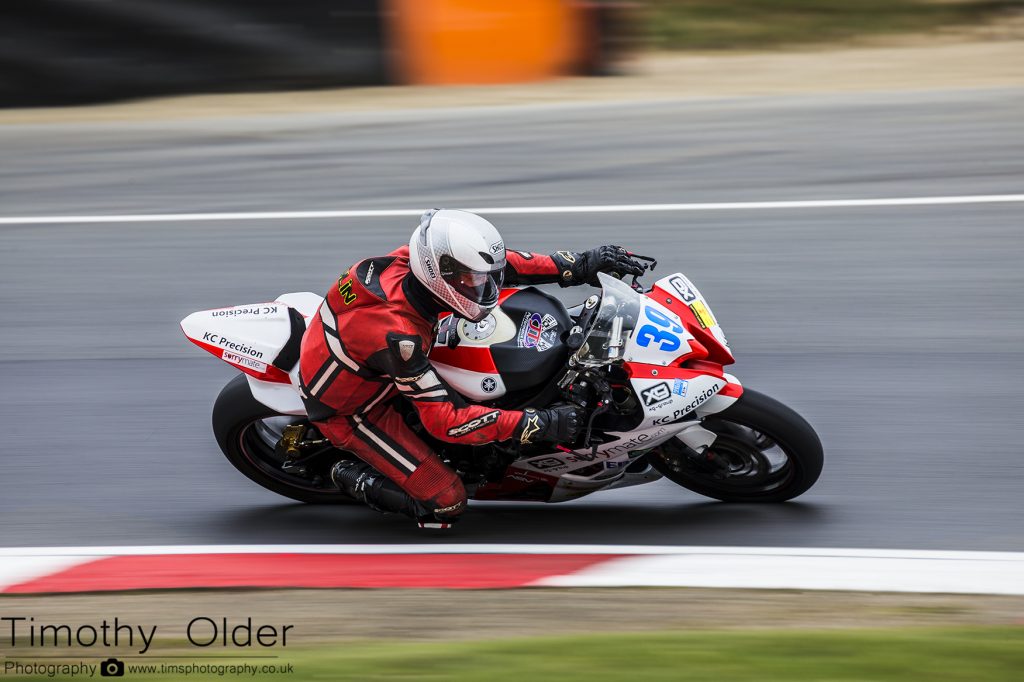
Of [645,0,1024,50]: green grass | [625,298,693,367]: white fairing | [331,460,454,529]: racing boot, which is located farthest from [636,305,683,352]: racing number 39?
[645,0,1024,50]: green grass

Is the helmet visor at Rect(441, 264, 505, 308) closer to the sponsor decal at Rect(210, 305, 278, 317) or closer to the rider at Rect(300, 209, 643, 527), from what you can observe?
the rider at Rect(300, 209, 643, 527)

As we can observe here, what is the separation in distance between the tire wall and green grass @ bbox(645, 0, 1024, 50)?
2281 mm

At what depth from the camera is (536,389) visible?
511 cm

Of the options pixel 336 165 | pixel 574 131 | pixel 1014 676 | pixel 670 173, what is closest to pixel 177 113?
pixel 336 165

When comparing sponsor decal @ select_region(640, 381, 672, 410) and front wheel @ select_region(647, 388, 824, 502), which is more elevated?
sponsor decal @ select_region(640, 381, 672, 410)

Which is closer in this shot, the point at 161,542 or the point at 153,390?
the point at 161,542

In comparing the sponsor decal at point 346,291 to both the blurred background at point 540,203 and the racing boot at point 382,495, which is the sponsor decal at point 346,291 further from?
the blurred background at point 540,203

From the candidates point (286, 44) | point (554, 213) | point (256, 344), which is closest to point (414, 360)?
point (256, 344)

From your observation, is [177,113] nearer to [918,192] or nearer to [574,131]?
[574,131]

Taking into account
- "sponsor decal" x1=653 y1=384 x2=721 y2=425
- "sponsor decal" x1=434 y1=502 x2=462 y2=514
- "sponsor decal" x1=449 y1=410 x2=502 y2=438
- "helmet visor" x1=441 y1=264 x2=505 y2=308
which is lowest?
"sponsor decal" x1=434 y1=502 x2=462 y2=514

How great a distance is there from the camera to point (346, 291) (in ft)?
16.5

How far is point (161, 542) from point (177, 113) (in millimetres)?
5877

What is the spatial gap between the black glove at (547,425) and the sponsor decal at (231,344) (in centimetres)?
124

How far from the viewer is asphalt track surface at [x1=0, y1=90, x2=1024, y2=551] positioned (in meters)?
5.74
